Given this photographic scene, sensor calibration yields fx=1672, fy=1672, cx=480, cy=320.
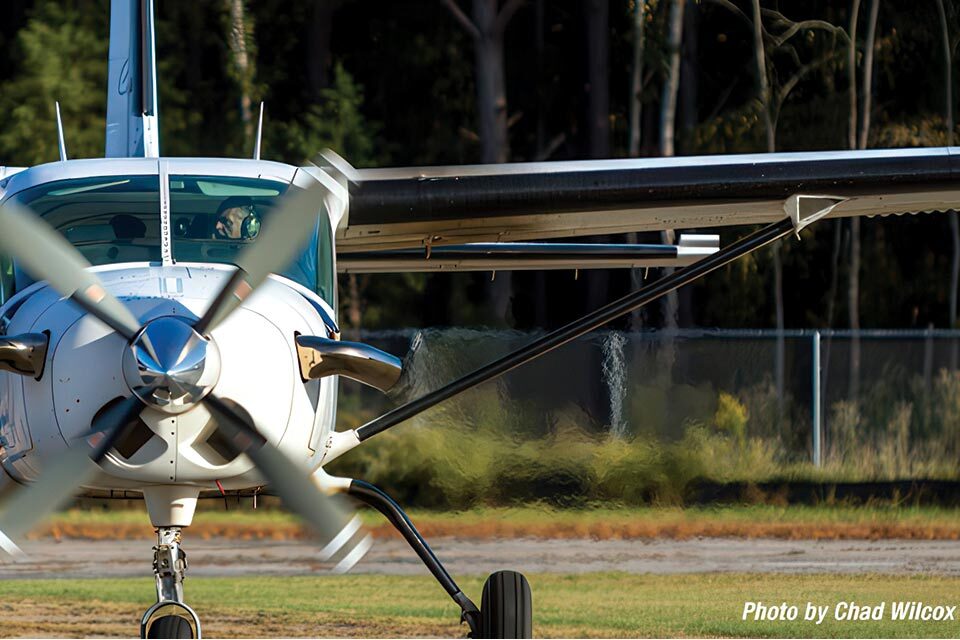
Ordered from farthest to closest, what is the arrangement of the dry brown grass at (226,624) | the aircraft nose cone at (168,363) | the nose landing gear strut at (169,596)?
1. the dry brown grass at (226,624)
2. the nose landing gear strut at (169,596)
3. the aircraft nose cone at (168,363)

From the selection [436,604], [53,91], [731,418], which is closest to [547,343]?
[436,604]

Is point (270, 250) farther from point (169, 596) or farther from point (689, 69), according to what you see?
point (689, 69)

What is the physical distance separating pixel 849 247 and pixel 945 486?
8.59m

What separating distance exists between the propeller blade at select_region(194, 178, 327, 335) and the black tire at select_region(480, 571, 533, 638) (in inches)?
104

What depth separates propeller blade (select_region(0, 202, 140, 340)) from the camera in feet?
19.6

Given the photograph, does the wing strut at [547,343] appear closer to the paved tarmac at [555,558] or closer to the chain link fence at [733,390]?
the paved tarmac at [555,558]

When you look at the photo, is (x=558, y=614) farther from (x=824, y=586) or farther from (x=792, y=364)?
(x=792, y=364)

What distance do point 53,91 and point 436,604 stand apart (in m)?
12.9

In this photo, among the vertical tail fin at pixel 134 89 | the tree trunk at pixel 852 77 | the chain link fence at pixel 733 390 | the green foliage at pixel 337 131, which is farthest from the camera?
the green foliage at pixel 337 131

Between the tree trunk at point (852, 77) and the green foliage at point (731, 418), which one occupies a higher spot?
the tree trunk at point (852, 77)

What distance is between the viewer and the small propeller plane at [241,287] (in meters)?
6.06

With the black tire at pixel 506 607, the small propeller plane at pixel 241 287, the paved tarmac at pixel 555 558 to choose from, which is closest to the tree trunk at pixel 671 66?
the paved tarmac at pixel 555 558

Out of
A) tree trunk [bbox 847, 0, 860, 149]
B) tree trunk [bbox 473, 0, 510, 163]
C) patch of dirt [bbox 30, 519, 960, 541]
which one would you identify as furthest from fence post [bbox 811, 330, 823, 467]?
tree trunk [bbox 473, 0, 510, 163]

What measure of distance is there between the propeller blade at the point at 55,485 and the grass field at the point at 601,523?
630 cm
